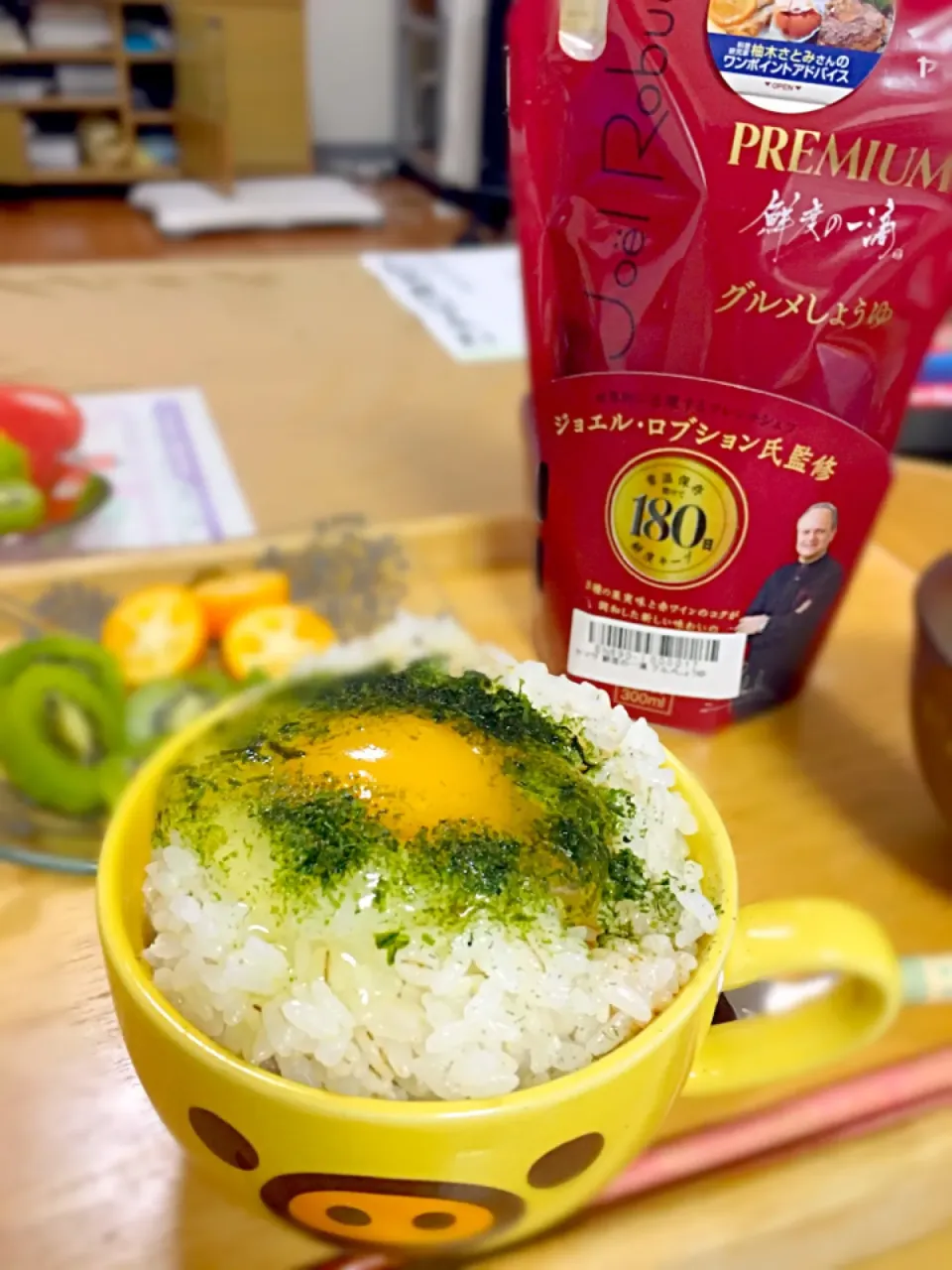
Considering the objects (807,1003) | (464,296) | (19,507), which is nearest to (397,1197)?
(807,1003)

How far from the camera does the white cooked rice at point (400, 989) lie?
0.80 ft

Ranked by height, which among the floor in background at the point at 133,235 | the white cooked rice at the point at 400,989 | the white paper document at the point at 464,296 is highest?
the white cooked rice at the point at 400,989

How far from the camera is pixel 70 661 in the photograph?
53cm

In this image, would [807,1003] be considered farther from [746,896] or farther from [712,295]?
[712,295]

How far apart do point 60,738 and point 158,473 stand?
331 mm

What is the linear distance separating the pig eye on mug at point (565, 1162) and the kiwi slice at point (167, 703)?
0.29 m

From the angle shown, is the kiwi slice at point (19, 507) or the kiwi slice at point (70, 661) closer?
the kiwi slice at point (70, 661)

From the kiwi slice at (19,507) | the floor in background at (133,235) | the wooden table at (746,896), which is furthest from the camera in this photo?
the floor in background at (133,235)

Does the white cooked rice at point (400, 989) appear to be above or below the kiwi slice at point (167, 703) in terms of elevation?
above

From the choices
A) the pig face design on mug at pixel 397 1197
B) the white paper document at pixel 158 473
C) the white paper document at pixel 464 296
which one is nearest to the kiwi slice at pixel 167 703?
the white paper document at pixel 158 473

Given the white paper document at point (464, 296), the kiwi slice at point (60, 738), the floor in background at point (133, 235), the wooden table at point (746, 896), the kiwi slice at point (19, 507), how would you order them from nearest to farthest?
the wooden table at point (746, 896)
the kiwi slice at point (60, 738)
the kiwi slice at point (19, 507)
the white paper document at point (464, 296)
the floor in background at point (133, 235)

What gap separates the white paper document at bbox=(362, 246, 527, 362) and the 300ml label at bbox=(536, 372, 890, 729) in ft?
1.85

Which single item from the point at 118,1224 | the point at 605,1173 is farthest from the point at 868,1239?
the point at 118,1224

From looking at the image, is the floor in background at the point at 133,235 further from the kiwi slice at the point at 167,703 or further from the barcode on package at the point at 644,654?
the barcode on package at the point at 644,654
